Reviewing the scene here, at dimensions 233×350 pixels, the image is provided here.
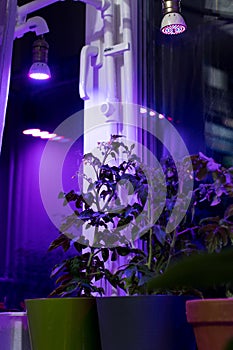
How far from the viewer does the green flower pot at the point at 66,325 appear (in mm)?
1312

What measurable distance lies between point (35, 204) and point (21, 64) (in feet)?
2.28

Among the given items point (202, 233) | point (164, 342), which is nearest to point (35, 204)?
point (202, 233)

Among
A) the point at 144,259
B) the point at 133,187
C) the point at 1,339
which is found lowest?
the point at 1,339

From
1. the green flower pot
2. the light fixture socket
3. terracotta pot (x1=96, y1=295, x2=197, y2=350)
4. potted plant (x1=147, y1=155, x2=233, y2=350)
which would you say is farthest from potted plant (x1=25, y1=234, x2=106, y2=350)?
the light fixture socket

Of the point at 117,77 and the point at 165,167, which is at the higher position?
the point at 117,77

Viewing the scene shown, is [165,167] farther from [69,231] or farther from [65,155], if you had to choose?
[65,155]

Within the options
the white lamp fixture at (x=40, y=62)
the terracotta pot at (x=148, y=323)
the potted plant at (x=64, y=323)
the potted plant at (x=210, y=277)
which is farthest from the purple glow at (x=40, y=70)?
the terracotta pot at (x=148, y=323)

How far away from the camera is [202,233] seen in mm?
1385

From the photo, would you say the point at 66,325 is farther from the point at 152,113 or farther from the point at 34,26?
the point at 34,26

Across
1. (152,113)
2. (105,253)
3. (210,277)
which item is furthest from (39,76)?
(210,277)

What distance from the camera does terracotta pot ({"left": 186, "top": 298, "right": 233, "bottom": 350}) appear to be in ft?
3.12

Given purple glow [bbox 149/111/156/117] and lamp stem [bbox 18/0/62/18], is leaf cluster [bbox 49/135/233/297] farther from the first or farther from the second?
lamp stem [bbox 18/0/62/18]

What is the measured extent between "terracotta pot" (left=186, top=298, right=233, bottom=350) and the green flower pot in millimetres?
368

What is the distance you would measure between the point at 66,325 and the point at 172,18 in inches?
41.3
